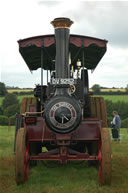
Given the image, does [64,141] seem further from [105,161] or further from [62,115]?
[105,161]

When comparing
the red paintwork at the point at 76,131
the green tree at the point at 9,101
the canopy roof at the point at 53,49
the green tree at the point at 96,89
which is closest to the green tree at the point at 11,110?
the green tree at the point at 9,101

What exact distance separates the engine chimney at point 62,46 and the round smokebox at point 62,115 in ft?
1.52

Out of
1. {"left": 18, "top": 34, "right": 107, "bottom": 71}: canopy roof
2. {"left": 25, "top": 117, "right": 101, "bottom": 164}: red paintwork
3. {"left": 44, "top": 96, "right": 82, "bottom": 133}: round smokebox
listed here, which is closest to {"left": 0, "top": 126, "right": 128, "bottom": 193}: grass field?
{"left": 25, "top": 117, "right": 101, "bottom": 164}: red paintwork

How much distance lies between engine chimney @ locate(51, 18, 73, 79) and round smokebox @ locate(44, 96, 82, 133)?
1.52ft

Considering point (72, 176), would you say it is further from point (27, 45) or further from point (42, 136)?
point (27, 45)

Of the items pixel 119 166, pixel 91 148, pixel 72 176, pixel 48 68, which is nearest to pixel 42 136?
pixel 72 176

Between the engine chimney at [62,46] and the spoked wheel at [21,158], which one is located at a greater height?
the engine chimney at [62,46]

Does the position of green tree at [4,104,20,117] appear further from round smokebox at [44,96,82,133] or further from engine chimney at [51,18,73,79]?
round smokebox at [44,96,82,133]

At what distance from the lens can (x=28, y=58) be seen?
22.0ft

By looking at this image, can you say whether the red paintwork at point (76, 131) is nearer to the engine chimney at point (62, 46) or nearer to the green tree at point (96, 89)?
the engine chimney at point (62, 46)

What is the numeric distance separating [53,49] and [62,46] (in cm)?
108

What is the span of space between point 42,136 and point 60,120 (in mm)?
470

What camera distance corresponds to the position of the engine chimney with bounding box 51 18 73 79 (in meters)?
5.00

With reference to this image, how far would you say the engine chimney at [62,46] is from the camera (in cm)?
500
